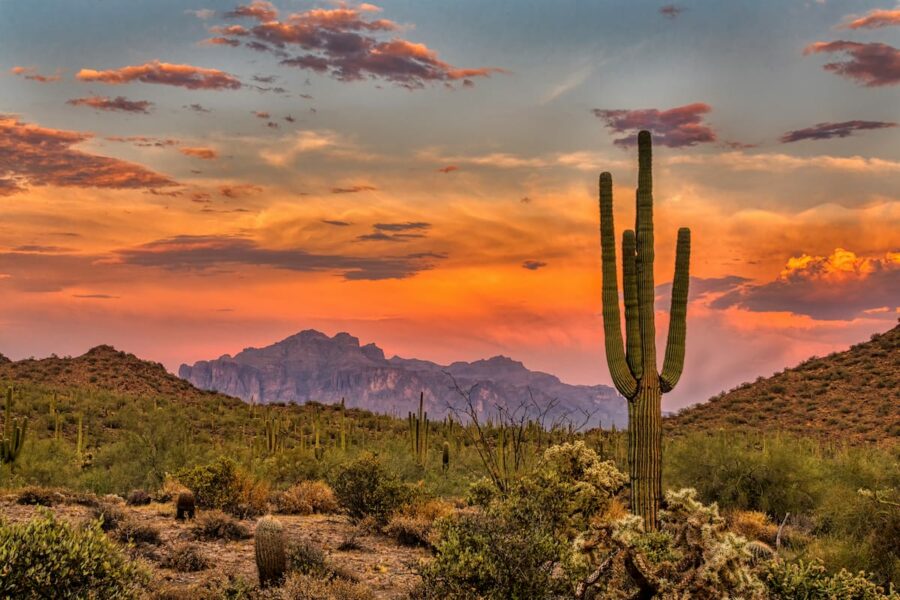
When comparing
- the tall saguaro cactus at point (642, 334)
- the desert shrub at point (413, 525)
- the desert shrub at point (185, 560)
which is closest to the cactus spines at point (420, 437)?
the desert shrub at point (413, 525)

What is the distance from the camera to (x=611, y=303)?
42.3 feet

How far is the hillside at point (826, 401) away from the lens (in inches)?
1449

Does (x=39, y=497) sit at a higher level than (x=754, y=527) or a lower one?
higher

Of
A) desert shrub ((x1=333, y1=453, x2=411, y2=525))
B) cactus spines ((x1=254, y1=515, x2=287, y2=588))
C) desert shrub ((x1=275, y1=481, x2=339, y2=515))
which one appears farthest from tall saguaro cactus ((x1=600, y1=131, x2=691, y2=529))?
desert shrub ((x1=275, y1=481, x2=339, y2=515))

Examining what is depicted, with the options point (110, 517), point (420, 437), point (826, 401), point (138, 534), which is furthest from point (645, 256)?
point (826, 401)

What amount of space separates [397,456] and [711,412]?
29.5 meters

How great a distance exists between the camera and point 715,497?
18734mm

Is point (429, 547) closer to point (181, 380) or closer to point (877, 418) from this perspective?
point (877, 418)

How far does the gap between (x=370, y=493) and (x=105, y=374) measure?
50.1 metres

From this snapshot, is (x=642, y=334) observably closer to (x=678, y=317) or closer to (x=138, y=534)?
(x=678, y=317)

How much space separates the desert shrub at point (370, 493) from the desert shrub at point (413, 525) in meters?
0.28

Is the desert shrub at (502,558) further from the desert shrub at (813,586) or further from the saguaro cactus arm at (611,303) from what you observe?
the saguaro cactus arm at (611,303)

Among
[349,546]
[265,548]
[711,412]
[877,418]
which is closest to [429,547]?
[349,546]

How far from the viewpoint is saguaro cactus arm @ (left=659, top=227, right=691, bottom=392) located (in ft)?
41.2
